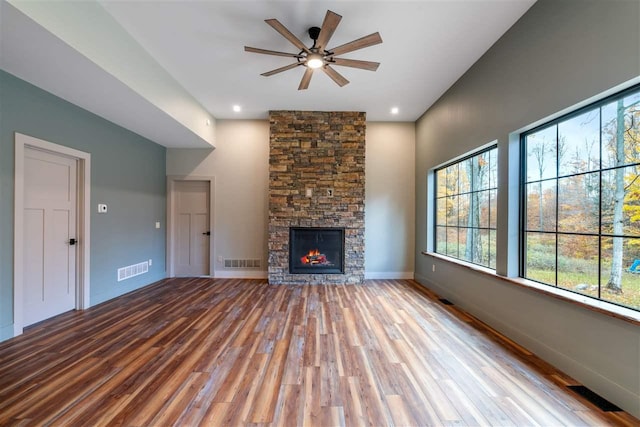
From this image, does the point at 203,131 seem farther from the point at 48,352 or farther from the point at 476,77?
the point at 476,77

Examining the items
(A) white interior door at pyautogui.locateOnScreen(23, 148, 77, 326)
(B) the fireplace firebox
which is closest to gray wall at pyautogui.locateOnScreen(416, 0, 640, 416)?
(B) the fireplace firebox

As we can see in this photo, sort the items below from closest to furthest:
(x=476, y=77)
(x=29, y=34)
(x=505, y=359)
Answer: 1. (x=29, y=34)
2. (x=505, y=359)
3. (x=476, y=77)

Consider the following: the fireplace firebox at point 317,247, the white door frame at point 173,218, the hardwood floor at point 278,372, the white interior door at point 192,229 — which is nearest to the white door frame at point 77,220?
the hardwood floor at point 278,372

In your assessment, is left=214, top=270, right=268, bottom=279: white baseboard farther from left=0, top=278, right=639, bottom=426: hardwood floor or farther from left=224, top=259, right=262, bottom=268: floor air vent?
left=0, top=278, right=639, bottom=426: hardwood floor

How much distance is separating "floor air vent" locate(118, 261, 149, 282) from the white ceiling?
2.40m

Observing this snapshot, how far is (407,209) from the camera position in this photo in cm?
503

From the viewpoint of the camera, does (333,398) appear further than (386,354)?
No

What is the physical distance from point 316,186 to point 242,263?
2.15m

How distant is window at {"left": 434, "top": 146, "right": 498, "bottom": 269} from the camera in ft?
10.1

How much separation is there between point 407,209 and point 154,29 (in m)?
4.63

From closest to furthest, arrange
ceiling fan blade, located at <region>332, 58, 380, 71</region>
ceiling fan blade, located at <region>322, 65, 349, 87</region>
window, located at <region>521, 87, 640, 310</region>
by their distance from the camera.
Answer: window, located at <region>521, 87, 640, 310</region>, ceiling fan blade, located at <region>332, 58, 380, 71</region>, ceiling fan blade, located at <region>322, 65, 349, 87</region>

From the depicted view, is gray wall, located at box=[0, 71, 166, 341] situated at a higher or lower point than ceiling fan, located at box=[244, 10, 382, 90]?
lower

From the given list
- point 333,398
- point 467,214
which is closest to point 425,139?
point 467,214

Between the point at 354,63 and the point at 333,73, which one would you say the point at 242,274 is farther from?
the point at 354,63
